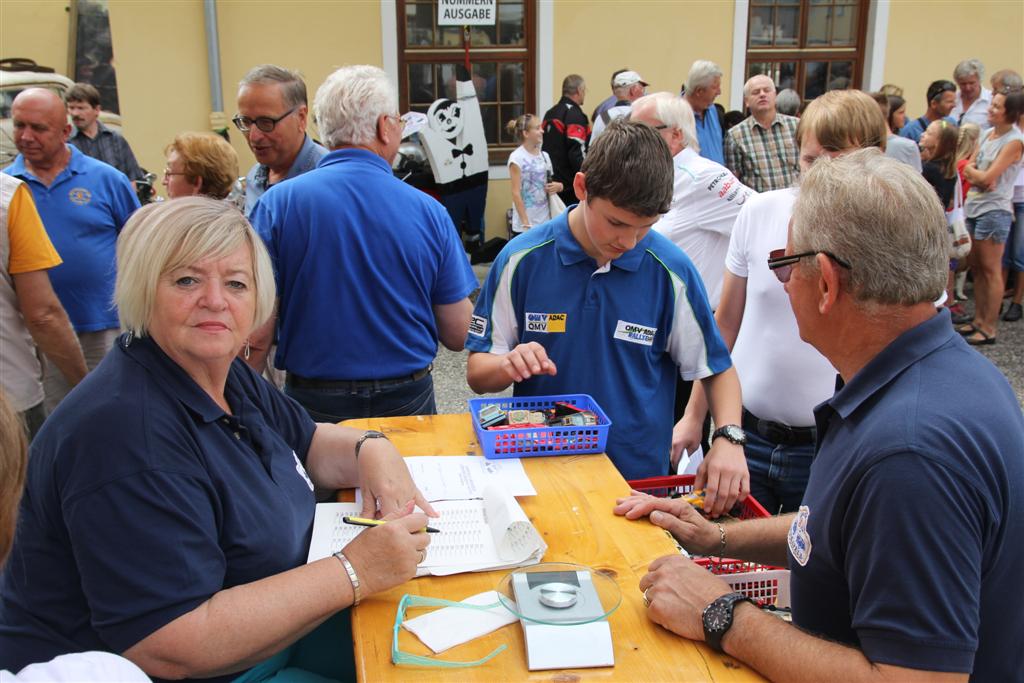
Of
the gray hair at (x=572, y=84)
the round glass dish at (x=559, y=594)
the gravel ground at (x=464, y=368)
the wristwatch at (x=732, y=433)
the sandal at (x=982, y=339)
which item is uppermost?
the gray hair at (x=572, y=84)

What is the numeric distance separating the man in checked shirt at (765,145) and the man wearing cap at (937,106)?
2547 mm

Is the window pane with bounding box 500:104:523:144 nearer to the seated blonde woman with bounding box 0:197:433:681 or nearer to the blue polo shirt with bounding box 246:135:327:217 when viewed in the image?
the blue polo shirt with bounding box 246:135:327:217

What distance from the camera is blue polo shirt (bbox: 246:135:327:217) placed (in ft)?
11.8

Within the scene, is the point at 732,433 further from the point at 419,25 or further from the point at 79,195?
the point at 419,25

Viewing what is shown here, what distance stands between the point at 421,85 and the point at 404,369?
715 centimetres

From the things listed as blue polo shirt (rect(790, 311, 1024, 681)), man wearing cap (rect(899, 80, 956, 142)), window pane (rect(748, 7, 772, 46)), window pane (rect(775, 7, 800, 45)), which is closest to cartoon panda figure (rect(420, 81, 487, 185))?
window pane (rect(748, 7, 772, 46))

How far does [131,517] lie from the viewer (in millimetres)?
1414

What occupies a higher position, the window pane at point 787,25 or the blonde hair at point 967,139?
the window pane at point 787,25

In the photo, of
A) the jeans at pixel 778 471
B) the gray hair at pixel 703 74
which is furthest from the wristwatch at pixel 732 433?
the gray hair at pixel 703 74

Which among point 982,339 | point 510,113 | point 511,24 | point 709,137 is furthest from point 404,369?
point 511,24

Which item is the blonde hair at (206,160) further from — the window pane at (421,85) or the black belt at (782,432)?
the window pane at (421,85)

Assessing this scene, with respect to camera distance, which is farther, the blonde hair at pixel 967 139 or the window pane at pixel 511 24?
the window pane at pixel 511 24

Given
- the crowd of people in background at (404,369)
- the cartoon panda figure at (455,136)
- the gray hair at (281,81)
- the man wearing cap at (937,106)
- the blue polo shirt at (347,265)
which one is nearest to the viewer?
the crowd of people in background at (404,369)

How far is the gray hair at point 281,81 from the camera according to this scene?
136 inches
